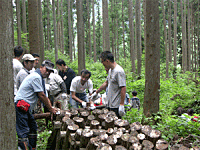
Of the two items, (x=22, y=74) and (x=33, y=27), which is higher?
(x=33, y=27)

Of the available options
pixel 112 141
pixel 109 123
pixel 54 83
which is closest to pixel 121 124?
pixel 109 123

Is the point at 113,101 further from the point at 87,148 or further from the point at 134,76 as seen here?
the point at 134,76

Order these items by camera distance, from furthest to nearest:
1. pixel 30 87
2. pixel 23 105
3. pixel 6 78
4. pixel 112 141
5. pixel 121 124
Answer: pixel 30 87
pixel 23 105
pixel 121 124
pixel 112 141
pixel 6 78

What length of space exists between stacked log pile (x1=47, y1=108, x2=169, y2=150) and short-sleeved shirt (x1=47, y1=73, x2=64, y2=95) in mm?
1813

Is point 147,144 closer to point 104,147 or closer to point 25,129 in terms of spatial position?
point 104,147

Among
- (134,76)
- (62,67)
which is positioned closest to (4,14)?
(62,67)

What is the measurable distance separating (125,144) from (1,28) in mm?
2077

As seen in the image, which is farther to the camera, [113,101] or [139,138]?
[113,101]

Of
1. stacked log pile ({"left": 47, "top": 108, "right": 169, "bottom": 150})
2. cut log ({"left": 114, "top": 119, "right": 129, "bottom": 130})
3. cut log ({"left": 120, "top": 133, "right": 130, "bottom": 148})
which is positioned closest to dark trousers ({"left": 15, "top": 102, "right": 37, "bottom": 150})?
stacked log pile ({"left": 47, "top": 108, "right": 169, "bottom": 150})

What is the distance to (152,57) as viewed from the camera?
450 centimetres

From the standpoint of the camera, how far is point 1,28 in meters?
1.83

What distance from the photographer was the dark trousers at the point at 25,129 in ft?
11.4

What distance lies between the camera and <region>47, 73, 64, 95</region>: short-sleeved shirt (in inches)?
215

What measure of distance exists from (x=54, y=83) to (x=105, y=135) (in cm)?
327
